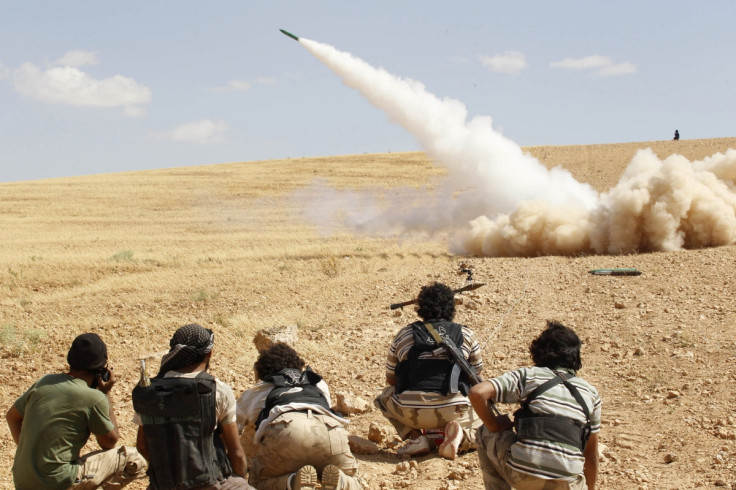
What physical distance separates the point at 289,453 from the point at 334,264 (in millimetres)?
12211

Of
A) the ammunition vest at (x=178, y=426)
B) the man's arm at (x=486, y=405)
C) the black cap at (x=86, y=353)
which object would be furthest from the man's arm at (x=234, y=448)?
the man's arm at (x=486, y=405)

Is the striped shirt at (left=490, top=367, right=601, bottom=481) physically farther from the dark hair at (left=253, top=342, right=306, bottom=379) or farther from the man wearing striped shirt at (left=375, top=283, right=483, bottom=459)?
the man wearing striped shirt at (left=375, top=283, right=483, bottom=459)

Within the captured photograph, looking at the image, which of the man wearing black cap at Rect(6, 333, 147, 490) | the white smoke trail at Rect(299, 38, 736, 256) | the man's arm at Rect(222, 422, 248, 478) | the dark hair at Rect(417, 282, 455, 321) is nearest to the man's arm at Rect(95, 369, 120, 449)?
the man wearing black cap at Rect(6, 333, 147, 490)

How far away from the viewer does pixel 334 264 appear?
16734 millimetres

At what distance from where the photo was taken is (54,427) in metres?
4.16

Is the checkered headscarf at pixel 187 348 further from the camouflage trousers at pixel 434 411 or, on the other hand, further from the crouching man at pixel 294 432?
the camouflage trousers at pixel 434 411

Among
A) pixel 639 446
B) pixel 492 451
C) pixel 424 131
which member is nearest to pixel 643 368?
pixel 639 446

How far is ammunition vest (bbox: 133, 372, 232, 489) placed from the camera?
13.0 feet

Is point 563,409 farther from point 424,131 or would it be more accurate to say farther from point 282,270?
point 424,131

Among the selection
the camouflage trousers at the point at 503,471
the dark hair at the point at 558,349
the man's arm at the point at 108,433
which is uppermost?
the dark hair at the point at 558,349

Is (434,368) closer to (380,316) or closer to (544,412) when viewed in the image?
(544,412)

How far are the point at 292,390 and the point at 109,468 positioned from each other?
1.19 m

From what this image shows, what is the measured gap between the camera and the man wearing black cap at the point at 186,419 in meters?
3.97

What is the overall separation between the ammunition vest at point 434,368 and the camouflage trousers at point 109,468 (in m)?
2.09
